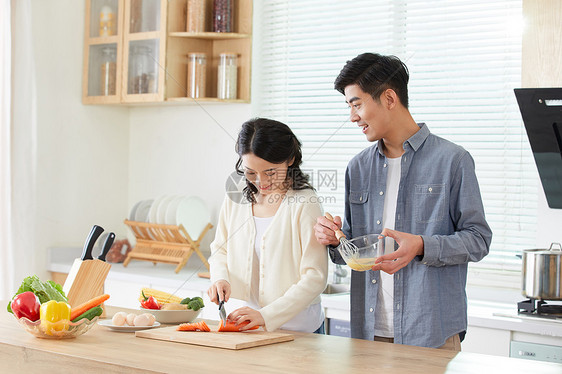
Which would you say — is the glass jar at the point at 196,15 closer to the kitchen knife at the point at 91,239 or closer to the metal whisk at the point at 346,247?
the kitchen knife at the point at 91,239

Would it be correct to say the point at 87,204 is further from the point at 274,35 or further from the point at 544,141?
the point at 544,141

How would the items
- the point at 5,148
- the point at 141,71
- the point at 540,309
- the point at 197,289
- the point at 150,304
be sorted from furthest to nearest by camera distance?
the point at 141,71 → the point at 5,148 → the point at 197,289 → the point at 540,309 → the point at 150,304

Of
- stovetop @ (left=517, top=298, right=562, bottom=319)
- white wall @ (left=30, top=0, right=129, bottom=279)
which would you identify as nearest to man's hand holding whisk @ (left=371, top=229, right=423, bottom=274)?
stovetop @ (left=517, top=298, right=562, bottom=319)

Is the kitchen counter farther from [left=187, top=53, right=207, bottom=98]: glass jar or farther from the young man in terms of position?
[left=187, top=53, right=207, bottom=98]: glass jar

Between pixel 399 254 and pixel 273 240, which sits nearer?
pixel 399 254

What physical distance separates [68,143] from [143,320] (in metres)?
2.25

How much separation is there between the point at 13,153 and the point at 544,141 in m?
2.59

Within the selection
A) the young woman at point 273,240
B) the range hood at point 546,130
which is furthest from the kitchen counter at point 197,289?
the young woman at point 273,240

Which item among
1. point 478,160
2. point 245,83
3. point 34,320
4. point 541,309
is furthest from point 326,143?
point 34,320

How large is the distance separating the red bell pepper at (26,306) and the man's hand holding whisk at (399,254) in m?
0.89

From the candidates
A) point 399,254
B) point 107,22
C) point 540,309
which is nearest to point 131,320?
point 399,254

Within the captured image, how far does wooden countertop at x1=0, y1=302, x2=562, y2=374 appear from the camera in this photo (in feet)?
4.79

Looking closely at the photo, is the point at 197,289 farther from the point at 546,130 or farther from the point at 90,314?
the point at 546,130

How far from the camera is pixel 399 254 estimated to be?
5.95 ft
